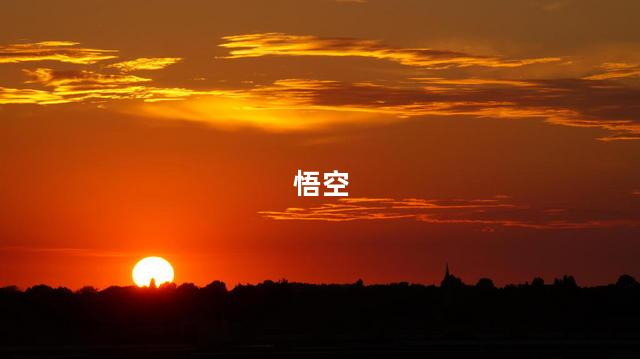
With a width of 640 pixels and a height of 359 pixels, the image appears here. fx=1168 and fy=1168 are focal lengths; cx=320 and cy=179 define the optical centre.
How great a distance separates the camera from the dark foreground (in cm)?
6944

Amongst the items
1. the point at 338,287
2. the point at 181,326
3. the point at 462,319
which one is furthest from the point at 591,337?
the point at 338,287

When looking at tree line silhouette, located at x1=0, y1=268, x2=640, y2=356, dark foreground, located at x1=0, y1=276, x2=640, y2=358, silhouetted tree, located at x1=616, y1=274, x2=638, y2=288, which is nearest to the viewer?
dark foreground, located at x1=0, y1=276, x2=640, y2=358

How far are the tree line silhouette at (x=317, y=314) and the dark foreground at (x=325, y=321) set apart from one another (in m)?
0.12

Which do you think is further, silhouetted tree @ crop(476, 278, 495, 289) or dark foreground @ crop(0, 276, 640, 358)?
silhouetted tree @ crop(476, 278, 495, 289)

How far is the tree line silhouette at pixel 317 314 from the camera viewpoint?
8344 cm

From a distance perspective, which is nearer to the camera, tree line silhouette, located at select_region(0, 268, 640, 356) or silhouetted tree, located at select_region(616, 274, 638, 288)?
tree line silhouette, located at select_region(0, 268, 640, 356)

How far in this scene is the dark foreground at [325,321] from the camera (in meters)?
69.4

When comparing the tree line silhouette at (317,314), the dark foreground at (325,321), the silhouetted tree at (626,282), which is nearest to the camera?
the dark foreground at (325,321)

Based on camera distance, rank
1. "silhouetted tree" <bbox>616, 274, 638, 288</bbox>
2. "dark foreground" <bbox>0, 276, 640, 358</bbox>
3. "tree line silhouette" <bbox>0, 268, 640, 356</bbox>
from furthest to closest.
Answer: "silhouetted tree" <bbox>616, 274, 638, 288</bbox>
"tree line silhouette" <bbox>0, 268, 640, 356</bbox>
"dark foreground" <bbox>0, 276, 640, 358</bbox>

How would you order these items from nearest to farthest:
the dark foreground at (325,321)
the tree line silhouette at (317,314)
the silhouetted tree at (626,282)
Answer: the dark foreground at (325,321), the tree line silhouette at (317,314), the silhouetted tree at (626,282)

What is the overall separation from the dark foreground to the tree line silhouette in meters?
0.12

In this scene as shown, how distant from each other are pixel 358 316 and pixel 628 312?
2666 centimetres

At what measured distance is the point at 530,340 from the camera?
253ft

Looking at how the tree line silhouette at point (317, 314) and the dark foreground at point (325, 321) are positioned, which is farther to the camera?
the tree line silhouette at point (317, 314)
